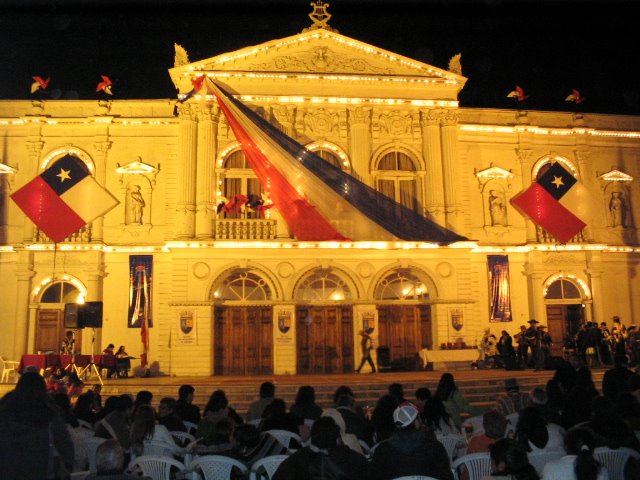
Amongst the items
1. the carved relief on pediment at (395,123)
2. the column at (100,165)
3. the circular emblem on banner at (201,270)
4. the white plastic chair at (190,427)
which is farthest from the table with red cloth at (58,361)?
the carved relief on pediment at (395,123)

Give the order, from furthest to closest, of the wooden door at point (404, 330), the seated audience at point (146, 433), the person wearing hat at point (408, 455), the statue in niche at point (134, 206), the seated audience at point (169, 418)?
the statue in niche at point (134, 206)
the wooden door at point (404, 330)
the seated audience at point (169, 418)
the seated audience at point (146, 433)
the person wearing hat at point (408, 455)

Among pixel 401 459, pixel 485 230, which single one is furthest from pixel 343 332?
pixel 401 459

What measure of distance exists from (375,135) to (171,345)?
11472 millimetres

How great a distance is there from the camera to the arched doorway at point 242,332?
2358 centimetres

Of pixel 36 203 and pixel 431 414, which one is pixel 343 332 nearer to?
pixel 36 203

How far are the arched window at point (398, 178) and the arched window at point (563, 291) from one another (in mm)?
7193

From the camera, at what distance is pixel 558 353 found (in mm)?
26344

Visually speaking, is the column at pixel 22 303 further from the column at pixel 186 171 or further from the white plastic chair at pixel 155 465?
the white plastic chair at pixel 155 465

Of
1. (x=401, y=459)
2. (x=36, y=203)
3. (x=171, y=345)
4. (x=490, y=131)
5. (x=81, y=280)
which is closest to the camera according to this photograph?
(x=401, y=459)

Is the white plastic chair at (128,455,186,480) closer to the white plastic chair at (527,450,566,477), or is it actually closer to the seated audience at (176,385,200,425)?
the seated audience at (176,385,200,425)

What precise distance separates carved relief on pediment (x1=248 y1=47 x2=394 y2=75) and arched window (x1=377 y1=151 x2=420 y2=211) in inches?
139

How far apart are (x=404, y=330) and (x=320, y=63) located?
440 inches

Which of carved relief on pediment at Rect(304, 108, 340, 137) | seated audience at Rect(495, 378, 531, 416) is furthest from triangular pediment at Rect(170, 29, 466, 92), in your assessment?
seated audience at Rect(495, 378, 531, 416)

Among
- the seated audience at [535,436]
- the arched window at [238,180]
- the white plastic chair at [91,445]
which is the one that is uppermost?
the arched window at [238,180]
